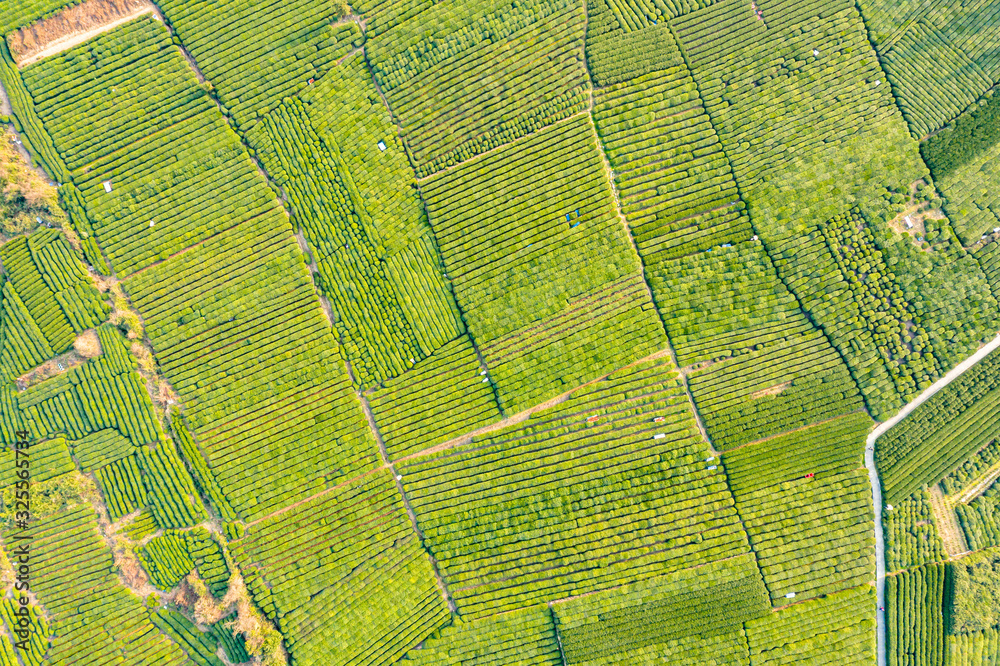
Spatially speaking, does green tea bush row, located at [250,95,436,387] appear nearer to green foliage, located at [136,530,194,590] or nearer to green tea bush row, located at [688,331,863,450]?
green foliage, located at [136,530,194,590]

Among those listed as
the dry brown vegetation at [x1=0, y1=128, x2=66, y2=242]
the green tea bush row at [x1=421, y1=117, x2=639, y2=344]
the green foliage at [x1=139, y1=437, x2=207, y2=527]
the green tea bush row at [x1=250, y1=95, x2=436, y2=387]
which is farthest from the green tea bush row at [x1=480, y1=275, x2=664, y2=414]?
the dry brown vegetation at [x1=0, y1=128, x2=66, y2=242]

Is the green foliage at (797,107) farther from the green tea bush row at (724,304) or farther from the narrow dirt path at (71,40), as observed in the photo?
the narrow dirt path at (71,40)

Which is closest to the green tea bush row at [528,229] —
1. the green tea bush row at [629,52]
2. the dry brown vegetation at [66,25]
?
the green tea bush row at [629,52]

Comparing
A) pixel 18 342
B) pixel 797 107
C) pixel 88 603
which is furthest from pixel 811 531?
pixel 18 342

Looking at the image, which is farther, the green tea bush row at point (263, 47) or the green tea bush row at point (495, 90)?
the green tea bush row at point (263, 47)

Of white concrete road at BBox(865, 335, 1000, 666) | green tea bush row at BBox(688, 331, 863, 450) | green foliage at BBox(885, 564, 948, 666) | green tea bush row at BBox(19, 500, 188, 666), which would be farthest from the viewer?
green tea bush row at BBox(688, 331, 863, 450)

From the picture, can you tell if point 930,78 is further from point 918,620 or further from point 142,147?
point 142,147
